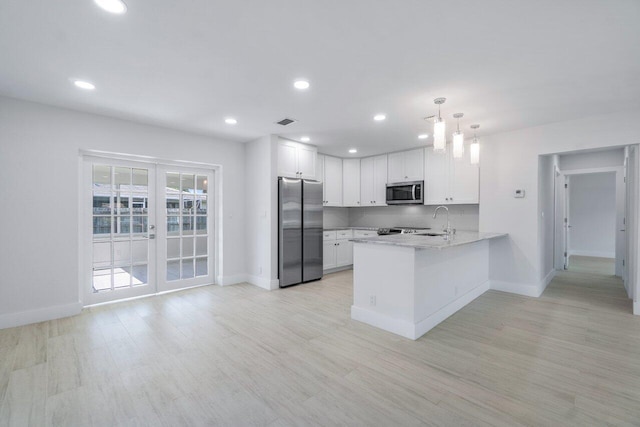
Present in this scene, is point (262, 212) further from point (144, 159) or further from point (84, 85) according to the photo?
point (84, 85)

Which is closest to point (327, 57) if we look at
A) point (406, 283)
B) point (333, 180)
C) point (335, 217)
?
point (406, 283)

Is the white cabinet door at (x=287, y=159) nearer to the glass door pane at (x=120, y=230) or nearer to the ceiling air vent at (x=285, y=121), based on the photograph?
the ceiling air vent at (x=285, y=121)

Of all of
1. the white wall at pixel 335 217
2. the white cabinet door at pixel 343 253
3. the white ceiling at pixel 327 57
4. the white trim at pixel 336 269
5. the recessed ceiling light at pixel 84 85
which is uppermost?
the recessed ceiling light at pixel 84 85

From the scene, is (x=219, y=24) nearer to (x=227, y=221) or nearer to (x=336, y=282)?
(x=227, y=221)

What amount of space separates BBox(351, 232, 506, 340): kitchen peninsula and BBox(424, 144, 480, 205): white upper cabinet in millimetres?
1585

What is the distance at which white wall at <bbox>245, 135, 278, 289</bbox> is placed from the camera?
15.6 ft

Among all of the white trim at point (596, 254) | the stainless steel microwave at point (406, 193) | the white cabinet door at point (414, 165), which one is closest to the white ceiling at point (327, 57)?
the white cabinet door at point (414, 165)

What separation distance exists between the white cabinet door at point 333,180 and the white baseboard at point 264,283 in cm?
205

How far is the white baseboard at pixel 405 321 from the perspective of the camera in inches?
114

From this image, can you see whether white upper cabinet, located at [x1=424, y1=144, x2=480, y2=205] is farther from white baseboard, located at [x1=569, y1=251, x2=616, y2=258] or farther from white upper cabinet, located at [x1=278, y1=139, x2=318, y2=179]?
white baseboard, located at [x1=569, y1=251, x2=616, y2=258]

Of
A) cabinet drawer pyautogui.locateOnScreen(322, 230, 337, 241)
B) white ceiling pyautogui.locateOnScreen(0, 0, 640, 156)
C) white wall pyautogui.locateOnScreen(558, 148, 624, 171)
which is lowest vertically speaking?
cabinet drawer pyautogui.locateOnScreen(322, 230, 337, 241)

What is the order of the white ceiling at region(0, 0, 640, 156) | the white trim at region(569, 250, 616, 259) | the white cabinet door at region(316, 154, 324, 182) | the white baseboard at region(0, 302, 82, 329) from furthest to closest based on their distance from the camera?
the white trim at region(569, 250, 616, 259), the white cabinet door at region(316, 154, 324, 182), the white baseboard at region(0, 302, 82, 329), the white ceiling at region(0, 0, 640, 156)

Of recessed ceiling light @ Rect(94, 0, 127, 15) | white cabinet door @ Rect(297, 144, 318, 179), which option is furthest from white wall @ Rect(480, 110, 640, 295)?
recessed ceiling light @ Rect(94, 0, 127, 15)

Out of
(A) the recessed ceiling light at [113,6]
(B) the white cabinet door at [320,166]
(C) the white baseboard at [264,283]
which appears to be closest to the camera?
(A) the recessed ceiling light at [113,6]
